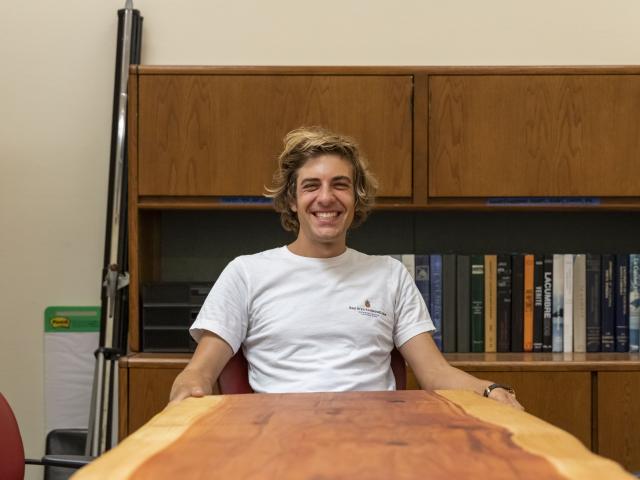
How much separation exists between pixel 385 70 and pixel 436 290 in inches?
29.6

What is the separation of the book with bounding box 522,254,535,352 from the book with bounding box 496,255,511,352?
0.05 metres

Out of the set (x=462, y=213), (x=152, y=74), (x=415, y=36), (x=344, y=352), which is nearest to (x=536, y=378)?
(x=462, y=213)

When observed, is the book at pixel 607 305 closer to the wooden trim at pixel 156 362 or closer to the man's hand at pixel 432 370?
the man's hand at pixel 432 370

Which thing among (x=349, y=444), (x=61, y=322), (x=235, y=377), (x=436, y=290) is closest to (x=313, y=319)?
(x=235, y=377)

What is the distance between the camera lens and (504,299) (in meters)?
2.83

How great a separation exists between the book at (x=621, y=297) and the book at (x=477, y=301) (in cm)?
45

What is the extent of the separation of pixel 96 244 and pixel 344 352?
1499mm

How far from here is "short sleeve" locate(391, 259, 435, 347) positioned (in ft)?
6.71

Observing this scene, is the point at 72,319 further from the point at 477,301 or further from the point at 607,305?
the point at 607,305

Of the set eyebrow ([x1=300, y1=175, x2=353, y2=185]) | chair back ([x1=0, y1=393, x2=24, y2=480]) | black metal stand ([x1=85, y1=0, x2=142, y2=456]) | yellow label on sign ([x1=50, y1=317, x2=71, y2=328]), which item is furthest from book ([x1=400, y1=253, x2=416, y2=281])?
chair back ([x1=0, y1=393, x2=24, y2=480])

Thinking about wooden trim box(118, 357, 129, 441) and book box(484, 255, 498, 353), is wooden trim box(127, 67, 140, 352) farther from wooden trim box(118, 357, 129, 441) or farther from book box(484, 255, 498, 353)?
book box(484, 255, 498, 353)

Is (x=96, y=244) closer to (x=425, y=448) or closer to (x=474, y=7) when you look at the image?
(x=474, y=7)

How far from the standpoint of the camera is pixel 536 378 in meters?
2.65

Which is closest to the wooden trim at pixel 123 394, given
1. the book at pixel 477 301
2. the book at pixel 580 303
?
the book at pixel 477 301
